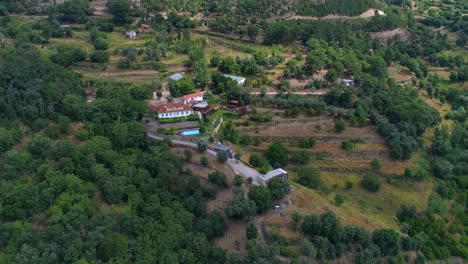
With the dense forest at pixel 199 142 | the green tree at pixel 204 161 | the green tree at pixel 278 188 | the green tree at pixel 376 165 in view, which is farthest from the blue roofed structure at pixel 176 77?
the green tree at pixel 376 165

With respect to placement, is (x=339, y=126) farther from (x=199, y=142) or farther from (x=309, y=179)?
(x=199, y=142)

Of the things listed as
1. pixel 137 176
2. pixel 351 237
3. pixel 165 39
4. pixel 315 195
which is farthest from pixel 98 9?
pixel 351 237

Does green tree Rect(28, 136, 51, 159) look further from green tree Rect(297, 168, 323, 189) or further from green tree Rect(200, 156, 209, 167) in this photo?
green tree Rect(297, 168, 323, 189)

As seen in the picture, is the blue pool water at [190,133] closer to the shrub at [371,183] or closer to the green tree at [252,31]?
the shrub at [371,183]

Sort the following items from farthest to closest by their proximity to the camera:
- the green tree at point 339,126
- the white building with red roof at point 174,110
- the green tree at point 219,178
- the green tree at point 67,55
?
the green tree at point 67,55 < the green tree at point 339,126 < the white building with red roof at point 174,110 < the green tree at point 219,178

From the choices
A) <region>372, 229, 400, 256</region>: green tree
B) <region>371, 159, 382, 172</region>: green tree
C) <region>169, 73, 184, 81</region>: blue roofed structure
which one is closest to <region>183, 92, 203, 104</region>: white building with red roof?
<region>169, 73, 184, 81</region>: blue roofed structure
